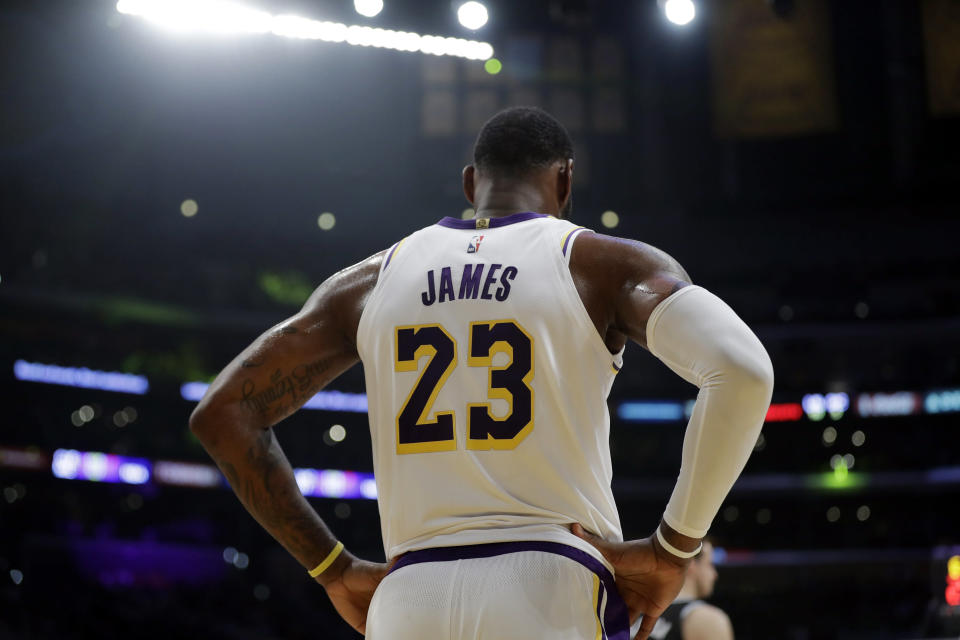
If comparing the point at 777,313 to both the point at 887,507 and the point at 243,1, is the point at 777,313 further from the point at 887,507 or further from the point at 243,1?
the point at 243,1

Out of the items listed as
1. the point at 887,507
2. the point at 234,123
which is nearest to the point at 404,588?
the point at 234,123

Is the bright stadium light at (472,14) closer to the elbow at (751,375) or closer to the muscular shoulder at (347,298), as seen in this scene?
the muscular shoulder at (347,298)

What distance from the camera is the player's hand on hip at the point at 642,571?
2.06 m

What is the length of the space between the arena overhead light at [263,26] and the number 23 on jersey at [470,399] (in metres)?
8.53

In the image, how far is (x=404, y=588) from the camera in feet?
6.83

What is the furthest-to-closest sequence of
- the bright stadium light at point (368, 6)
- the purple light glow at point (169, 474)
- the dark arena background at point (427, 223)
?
the purple light glow at point (169, 474), the dark arena background at point (427, 223), the bright stadium light at point (368, 6)

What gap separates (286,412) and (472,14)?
9397mm

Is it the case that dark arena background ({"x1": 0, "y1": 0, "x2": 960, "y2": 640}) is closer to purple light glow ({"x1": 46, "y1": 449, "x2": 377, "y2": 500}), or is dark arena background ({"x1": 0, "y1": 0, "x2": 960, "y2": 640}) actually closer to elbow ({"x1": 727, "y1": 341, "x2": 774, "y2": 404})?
purple light glow ({"x1": 46, "y1": 449, "x2": 377, "y2": 500})

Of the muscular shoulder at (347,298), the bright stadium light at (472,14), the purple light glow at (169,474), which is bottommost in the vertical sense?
the purple light glow at (169,474)

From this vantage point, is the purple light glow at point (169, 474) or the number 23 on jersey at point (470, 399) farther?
the purple light glow at point (169, 474)

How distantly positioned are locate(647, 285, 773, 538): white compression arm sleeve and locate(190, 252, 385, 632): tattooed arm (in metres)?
0.78

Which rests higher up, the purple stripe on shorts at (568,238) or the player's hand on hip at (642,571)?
the purple stripe on shorts at (568,238)

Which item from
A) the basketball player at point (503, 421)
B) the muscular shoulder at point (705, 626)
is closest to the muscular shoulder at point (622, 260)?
the basketball player at point (503, 421)

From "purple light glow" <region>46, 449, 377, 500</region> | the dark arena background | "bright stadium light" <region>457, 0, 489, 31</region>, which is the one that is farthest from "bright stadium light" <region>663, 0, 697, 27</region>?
"purple light glow" <region>46, 449, 377, 500</region>
